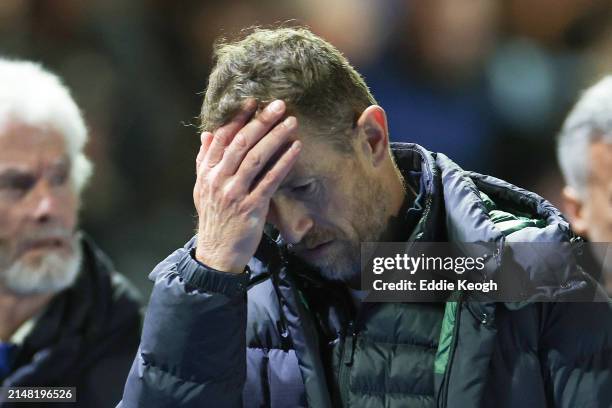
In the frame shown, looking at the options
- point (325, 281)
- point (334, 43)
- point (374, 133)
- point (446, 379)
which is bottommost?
point (446, 379)

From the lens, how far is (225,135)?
1.00 metres

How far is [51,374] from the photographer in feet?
4.12

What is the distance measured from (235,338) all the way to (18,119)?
548 mm

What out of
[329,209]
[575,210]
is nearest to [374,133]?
[329,209]

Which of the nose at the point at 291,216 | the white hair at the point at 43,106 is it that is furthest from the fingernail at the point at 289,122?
the white hair at the point at 43,106

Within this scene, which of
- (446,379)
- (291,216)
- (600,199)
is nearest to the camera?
(446,379)

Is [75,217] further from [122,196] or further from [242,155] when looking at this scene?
[242,155]

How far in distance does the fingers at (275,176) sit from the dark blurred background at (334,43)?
31cm

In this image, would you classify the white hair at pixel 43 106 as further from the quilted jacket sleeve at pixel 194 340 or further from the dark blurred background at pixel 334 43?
the quilted jacket sleeve at pixel 194 340

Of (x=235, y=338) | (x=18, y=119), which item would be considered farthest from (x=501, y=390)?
(x=18, y=119)

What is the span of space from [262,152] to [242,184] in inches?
1.9

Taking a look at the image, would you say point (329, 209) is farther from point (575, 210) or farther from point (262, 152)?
point (575, 210)

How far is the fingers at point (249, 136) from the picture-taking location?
982mm

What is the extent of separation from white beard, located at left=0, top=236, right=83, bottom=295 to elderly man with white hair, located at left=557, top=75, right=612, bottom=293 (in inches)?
32.4
